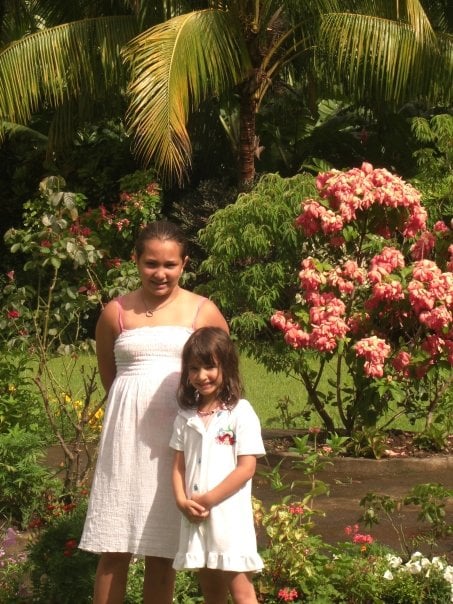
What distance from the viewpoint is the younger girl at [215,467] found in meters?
4.04

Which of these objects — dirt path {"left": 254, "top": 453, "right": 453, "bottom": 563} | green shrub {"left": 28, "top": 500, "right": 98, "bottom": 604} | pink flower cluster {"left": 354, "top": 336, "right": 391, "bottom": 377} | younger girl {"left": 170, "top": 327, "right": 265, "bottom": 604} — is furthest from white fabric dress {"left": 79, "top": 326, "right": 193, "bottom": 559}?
pink flower cluster {"left": 354, "top": 336, "right": 391, "bottom": 377}

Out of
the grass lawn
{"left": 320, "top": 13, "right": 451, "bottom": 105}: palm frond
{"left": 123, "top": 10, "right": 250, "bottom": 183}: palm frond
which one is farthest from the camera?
{"left": 320, "top": 13, "right": 451, "bottom": 105}: palm frond

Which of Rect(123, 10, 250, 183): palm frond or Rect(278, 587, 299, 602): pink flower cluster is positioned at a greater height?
Rect(278, 587, 299, 602): pink flower cluster

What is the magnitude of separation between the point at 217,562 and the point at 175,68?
9.36m

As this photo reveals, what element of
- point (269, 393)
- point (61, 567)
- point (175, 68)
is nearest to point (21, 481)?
point (61, 567)

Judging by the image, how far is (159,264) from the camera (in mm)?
4266

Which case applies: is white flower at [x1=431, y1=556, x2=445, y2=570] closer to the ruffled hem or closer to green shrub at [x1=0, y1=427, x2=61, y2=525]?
the ruffled hem

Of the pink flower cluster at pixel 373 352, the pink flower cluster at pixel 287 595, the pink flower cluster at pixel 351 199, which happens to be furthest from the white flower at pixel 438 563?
the pink flower cluster at pixel 351 199

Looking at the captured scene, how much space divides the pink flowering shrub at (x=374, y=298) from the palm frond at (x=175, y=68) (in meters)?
4.56

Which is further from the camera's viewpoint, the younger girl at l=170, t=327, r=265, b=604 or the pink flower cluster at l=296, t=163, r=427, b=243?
the pink flower cluster at l=296, t=163, r=427, b=243

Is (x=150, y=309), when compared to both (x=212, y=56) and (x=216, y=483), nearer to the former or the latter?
(x=216, y=483)

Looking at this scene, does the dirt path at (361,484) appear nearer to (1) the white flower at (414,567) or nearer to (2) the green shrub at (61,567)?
(1) the white flower at (414,567)

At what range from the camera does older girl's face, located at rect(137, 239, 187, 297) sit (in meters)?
4.25

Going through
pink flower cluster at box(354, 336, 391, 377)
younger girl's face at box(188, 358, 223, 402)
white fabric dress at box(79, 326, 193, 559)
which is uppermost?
younger girl's face at box(188, 358, 223, 402)
